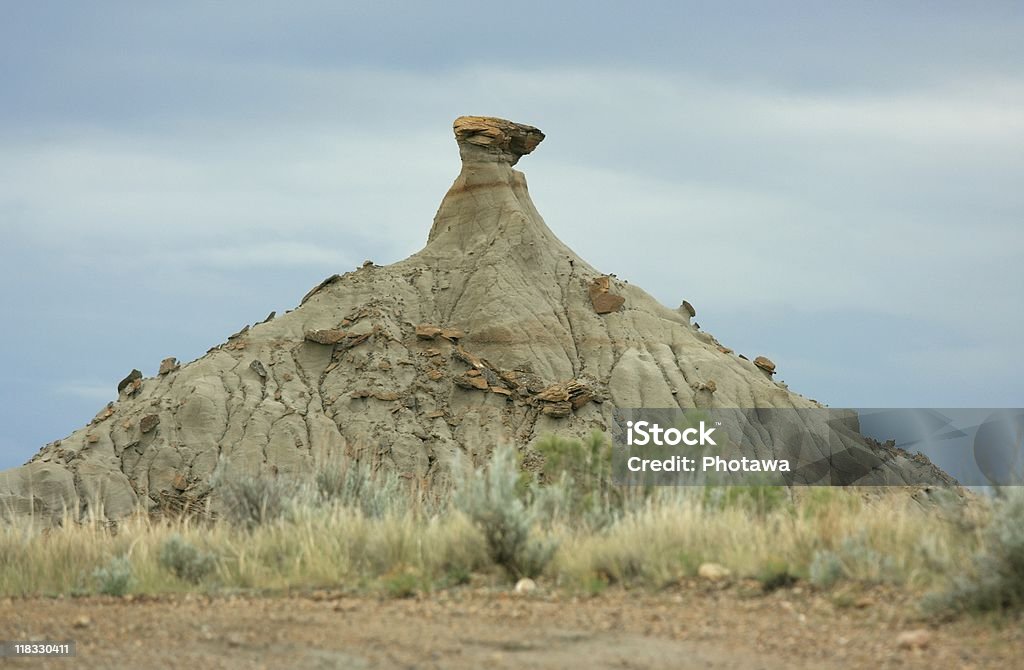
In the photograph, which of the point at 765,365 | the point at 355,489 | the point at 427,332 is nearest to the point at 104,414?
the point at 427,332

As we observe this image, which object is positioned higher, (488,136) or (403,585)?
(488,136)

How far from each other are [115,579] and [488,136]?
4128cm

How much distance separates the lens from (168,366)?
4962cm

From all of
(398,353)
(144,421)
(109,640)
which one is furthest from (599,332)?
(109,640)

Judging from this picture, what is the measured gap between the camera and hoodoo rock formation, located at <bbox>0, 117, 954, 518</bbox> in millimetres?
43438

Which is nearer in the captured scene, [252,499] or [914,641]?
[914,641]

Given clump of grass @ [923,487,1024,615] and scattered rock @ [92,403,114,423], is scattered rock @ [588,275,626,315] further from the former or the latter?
clump of grass @ [923,487,1024,615]

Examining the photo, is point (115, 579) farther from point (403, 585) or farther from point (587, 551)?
point (587, 551)

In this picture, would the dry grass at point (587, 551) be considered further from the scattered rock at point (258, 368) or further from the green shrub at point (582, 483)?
the scattered rock at point (258, 368)

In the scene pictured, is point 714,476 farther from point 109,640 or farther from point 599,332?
point 599,332

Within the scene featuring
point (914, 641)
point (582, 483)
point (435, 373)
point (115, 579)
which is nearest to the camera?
point (914, 641)

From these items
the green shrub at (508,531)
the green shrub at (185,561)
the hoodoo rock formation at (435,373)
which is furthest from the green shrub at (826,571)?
the hoodoo rock formation at (435,373)

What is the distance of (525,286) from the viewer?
50.5 metres

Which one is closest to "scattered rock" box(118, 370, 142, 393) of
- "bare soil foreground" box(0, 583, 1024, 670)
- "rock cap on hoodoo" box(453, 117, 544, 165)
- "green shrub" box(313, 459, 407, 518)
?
"rock cap on hoodoo" box(453, 117, 544, 165)
